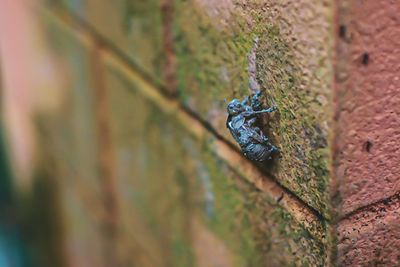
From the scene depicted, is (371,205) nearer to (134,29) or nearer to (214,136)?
(214,136)

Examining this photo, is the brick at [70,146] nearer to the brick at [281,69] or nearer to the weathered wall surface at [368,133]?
the brick at [281,69]

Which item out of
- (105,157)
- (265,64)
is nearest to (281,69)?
(265,64)

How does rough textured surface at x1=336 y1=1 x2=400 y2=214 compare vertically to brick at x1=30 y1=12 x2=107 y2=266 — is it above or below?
below

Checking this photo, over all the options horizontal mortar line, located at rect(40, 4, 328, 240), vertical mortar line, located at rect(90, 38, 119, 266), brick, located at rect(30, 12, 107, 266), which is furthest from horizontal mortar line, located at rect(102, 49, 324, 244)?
brick, located at rect(30, 12, 107, 266)

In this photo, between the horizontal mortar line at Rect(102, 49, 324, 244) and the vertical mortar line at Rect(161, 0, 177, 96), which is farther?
the vertical mortar line at Rect(161, 0, 177, 96)

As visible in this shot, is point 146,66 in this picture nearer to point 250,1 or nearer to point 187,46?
point 187,46

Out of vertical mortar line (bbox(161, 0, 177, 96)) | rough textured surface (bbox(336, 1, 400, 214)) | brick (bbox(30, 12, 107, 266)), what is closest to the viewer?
rough textured surface (bbox(336, 1, 400, 214))

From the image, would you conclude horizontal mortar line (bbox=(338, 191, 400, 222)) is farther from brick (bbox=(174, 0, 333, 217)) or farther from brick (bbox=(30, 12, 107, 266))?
brick (bbox=(30, 12, 107, 266))
